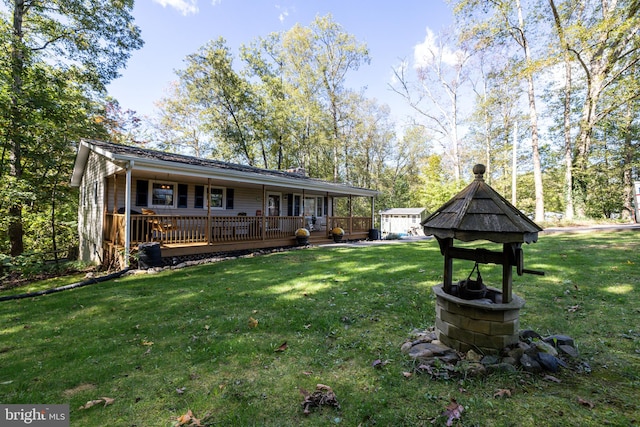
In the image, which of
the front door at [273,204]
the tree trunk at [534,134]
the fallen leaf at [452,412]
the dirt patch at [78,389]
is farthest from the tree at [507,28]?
the dirt patch at [78,389]

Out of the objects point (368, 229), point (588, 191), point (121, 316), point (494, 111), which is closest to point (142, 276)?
point (121, 316)

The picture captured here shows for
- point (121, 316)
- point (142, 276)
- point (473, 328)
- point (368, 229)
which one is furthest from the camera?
point (368, 229)

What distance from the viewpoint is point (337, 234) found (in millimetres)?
14484

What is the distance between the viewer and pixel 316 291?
5.48m

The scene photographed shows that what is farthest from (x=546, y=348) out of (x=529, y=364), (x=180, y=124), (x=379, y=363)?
(x=180, y=124)

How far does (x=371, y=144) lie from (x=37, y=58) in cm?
2770

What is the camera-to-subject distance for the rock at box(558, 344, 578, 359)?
2812 millimetres

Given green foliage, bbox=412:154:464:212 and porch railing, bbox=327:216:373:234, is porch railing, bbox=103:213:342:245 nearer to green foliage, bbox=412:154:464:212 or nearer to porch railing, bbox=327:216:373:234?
porch railing, bbox=327:216:373:234

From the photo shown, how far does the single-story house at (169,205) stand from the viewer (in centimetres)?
859

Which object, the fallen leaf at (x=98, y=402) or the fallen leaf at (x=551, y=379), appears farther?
the fallen leaf at (x=551, y=379)

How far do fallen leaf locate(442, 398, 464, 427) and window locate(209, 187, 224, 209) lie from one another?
12.3m

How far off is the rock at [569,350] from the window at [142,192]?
12404 mm

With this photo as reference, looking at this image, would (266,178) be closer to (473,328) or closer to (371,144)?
(473,328)

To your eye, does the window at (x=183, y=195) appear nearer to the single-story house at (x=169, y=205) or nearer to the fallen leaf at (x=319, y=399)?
the single-story house at (x=169, y=205)
